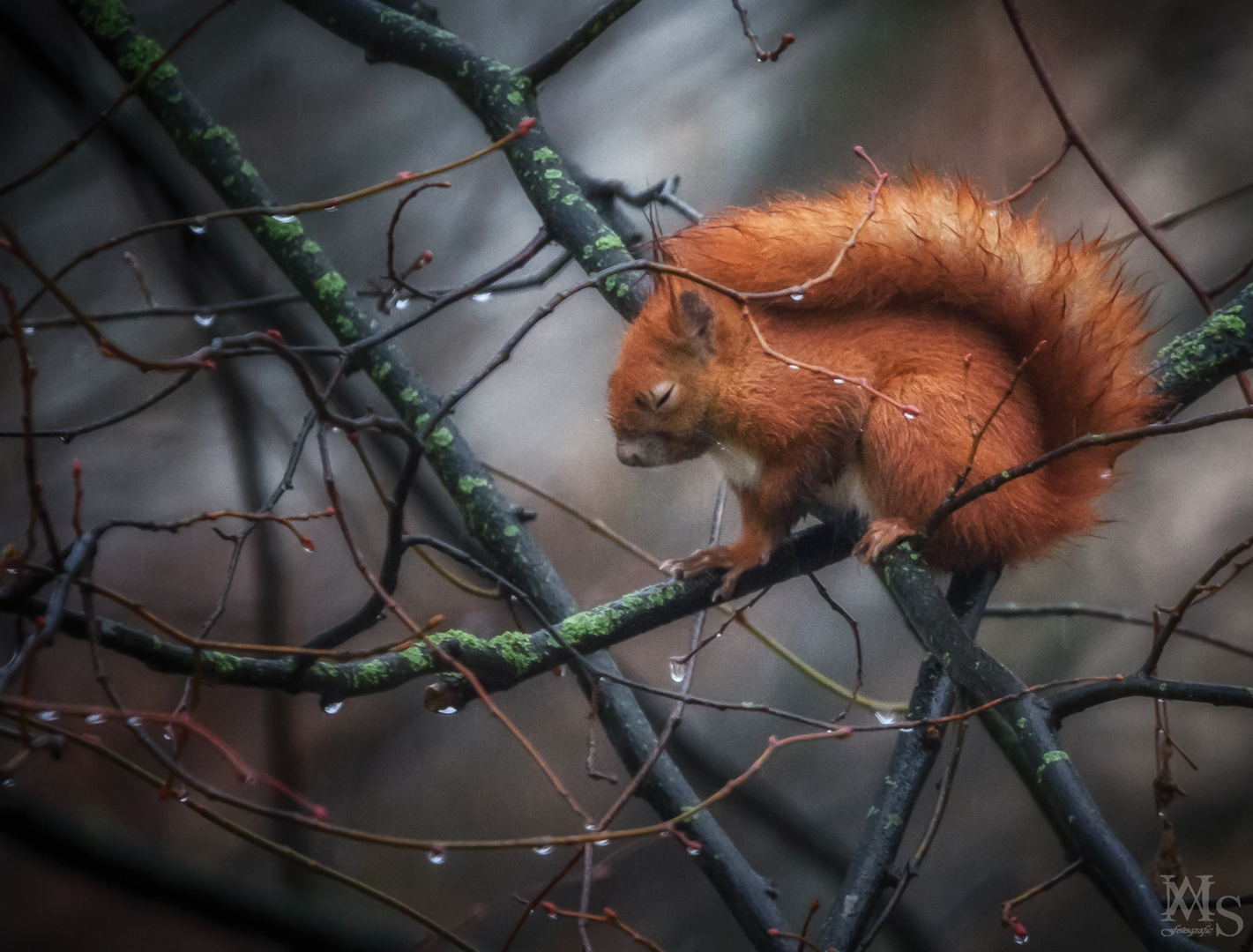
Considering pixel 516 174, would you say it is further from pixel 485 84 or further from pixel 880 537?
pixel 880 537

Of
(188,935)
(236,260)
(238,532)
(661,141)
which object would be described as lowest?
(188,935)

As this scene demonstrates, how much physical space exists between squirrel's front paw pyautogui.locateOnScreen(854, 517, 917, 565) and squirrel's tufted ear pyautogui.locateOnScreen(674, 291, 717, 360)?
0.22 meters

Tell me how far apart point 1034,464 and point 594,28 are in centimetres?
70

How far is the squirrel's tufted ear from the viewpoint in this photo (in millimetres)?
838

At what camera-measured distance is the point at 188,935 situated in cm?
90

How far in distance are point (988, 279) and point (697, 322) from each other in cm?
26

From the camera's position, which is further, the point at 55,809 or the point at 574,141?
the point at 574,141

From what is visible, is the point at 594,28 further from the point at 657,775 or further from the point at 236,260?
the point at 657,775

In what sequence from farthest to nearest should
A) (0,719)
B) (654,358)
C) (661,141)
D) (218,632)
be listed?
(661,141) → (218,632) → (654,358) → (0,719)

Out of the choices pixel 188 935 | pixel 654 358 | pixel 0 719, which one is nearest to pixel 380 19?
pixel 654 358

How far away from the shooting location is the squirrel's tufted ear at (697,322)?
838mm

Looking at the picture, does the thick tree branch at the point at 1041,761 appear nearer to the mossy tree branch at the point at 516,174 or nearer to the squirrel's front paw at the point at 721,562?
the squirrel's front paw at the point at 721,562

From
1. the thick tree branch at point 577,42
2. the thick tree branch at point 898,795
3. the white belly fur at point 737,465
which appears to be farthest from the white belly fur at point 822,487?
the thick tree branch at point 577,42

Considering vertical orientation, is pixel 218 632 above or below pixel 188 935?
above
